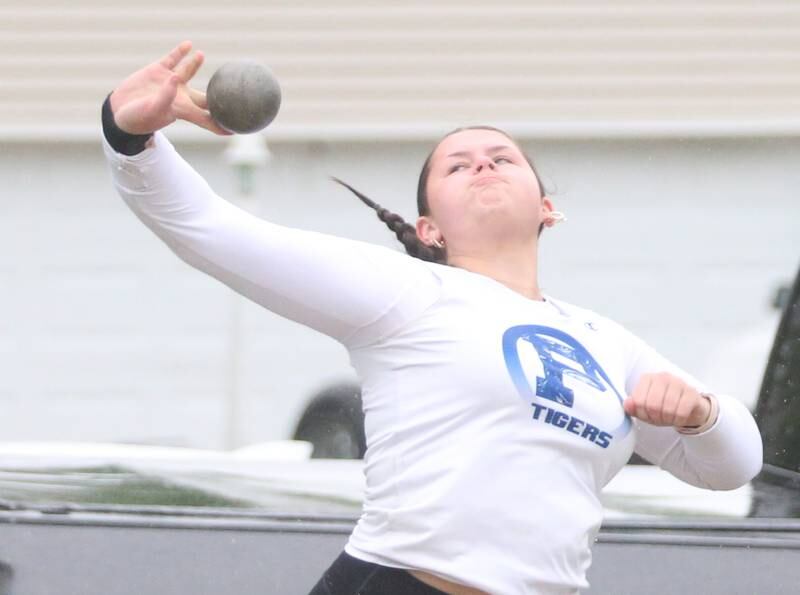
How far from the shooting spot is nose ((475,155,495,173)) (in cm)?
233

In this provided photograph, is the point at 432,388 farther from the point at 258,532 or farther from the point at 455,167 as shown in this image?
the point at 258,532

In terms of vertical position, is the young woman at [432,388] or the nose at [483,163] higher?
the nose at [483,163]

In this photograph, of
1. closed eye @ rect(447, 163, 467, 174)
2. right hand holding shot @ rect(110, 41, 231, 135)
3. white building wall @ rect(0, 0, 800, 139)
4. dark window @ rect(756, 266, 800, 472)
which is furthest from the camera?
white building wall @ rect(0, 0, 800, 139)

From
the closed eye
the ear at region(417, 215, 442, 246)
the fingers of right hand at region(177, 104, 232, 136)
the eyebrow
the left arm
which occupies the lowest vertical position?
the left arm

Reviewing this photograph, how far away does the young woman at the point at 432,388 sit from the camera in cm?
203

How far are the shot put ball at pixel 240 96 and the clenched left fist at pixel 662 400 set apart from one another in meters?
0.58

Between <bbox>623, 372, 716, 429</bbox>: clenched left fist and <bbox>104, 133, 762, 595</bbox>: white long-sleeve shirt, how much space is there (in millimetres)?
58

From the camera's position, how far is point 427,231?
2387 mm

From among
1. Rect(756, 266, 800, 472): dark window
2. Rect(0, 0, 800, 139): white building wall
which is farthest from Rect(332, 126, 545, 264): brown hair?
Rect(0, 0, 800, 139): white building wall

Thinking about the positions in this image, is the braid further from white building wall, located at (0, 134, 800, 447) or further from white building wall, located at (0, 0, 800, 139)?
white building wall, located at (0, 0, 800, 139)

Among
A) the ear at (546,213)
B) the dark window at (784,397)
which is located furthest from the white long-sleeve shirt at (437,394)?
the dark window at (784,397)

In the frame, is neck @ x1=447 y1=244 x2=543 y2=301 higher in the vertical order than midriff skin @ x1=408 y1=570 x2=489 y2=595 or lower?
higher

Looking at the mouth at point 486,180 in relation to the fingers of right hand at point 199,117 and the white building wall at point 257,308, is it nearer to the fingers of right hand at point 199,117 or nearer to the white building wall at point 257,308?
the fingers of right hand at point 199,117

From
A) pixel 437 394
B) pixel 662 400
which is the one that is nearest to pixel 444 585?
pixel 437 394
